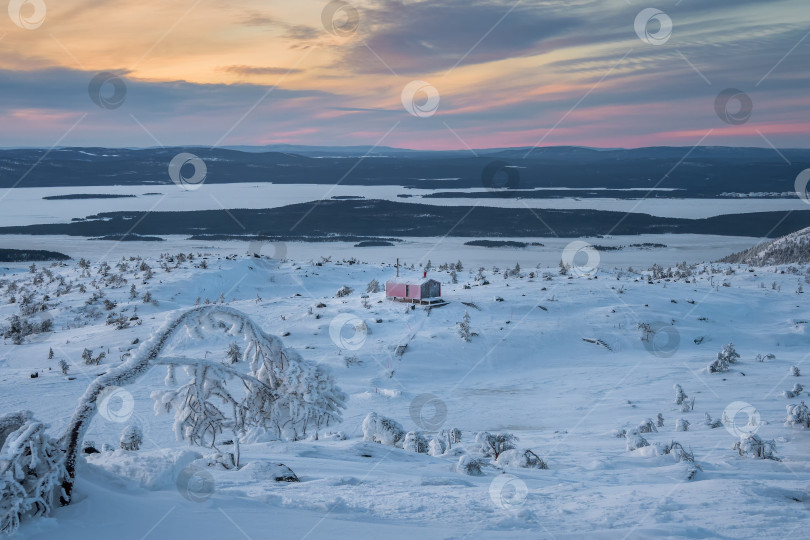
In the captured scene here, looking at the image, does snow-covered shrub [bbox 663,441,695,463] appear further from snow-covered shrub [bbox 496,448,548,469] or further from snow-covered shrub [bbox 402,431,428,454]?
snow-covered shrub [bbox 402,431,428,454]

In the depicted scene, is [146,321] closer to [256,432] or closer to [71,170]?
[256,432]

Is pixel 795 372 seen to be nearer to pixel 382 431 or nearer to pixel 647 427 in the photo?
pixel 647 427

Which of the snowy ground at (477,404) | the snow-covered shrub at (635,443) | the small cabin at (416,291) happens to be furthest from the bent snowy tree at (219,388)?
the small cabin at (416,291)

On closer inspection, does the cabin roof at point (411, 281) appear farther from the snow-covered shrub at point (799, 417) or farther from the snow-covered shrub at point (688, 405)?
the snow-covered shrub at point (799, 417)

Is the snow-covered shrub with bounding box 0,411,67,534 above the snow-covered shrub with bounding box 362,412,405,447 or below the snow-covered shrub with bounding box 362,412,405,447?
above

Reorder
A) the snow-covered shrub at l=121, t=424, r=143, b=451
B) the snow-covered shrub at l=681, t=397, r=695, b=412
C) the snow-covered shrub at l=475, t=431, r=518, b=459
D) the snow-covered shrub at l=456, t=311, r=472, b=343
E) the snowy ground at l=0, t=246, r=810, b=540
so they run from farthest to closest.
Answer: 1. the snow-covered shrub at l=456, t=311, r=472, b=343
2. the snow-covered shrub at l=681, t=397, r=695, b=412
3. the snow-covered shrub at l=475, t=431, r=518, b=459
4. the snow-covered shrub at l=121, t=424, r=143, b=451
5. the snowy ground at l=0, t=246, r=810, b=540

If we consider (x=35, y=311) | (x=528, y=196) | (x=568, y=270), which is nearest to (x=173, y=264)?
(x=35, y=311)

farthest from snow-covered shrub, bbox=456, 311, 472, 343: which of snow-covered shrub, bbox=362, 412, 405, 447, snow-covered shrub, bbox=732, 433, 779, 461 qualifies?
snow-covered shrub, bbox=732, 433, 779, 461
